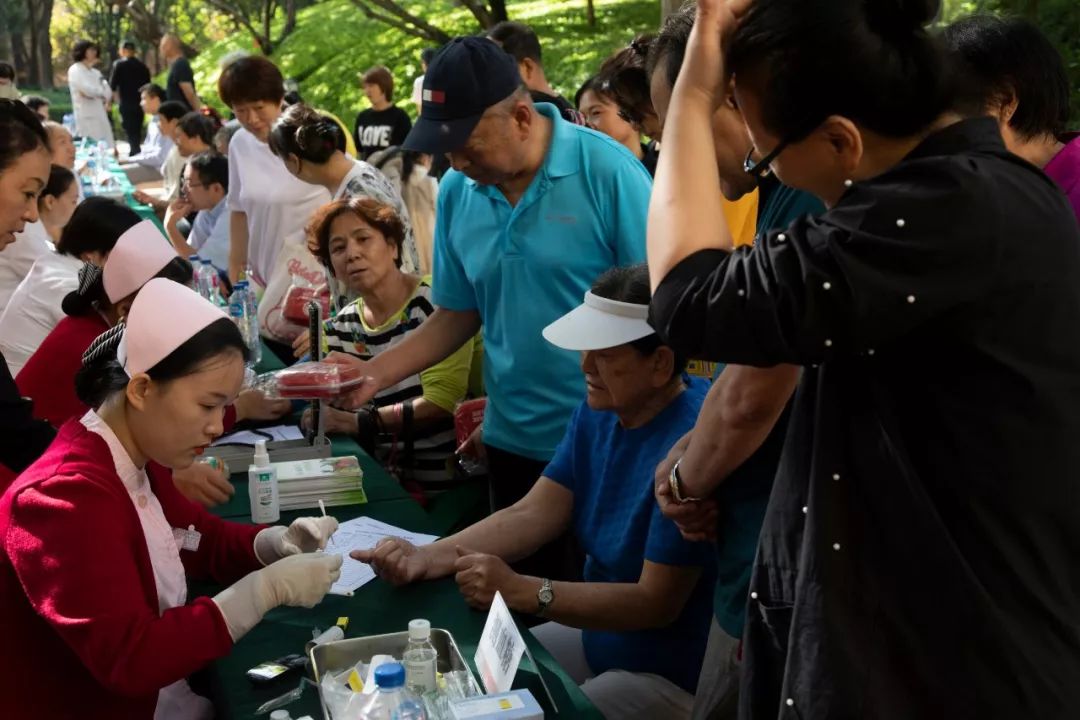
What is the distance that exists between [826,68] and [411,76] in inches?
516

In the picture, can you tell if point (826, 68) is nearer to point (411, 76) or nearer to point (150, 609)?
point (150, 609)

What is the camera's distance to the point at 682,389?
7.45 ft

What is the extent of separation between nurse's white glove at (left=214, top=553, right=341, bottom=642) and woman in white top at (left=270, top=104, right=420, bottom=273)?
7.34 ft

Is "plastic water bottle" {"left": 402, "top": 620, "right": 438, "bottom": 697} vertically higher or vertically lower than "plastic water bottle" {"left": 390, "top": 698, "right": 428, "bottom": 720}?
lower

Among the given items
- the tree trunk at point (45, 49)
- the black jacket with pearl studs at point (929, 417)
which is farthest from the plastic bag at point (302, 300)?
the tree trunk at point (45, 49)

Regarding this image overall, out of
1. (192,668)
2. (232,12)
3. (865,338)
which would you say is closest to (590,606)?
(192,668)

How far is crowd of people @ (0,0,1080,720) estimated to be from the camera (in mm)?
1063

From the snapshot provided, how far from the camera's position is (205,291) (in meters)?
4.89

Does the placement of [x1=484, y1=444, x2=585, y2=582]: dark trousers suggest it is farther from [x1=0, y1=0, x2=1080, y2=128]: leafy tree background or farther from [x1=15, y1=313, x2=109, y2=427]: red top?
[x1=0, y1=0, x2=1080, y2=128]: leafy tree background

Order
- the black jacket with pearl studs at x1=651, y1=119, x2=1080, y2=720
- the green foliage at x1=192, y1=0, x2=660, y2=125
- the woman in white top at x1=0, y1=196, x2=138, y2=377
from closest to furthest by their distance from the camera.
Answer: the black jacket with pearl studs at x1=651, y1=119, x2=1080, y2=720
the woman in white top at x1=0, y1=196, x2=138, y2=377
the green foliage at x1=192, y1=0, x2=660, y2=125

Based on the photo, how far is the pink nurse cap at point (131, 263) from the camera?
286 cm

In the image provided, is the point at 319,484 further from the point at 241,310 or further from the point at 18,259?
the point at 18,259

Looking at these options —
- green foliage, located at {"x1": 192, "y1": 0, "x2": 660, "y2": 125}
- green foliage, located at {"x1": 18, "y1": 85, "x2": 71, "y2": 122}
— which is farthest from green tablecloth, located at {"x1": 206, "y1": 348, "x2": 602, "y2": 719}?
green foliage, located at {"x1": 18, "y1": 85, "x2": 71, "y2": 122}

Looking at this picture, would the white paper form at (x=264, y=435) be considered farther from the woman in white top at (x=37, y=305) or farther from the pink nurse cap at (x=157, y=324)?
the pink nurse cap at (x=157, y=324)
